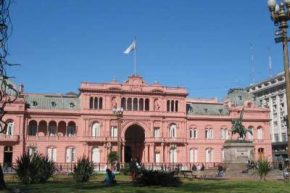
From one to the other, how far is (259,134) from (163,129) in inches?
807

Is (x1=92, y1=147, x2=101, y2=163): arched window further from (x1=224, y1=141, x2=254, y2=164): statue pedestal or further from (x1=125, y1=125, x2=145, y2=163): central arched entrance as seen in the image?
(x1=224, y1=141, x2=254, y2=164): statue pedestal

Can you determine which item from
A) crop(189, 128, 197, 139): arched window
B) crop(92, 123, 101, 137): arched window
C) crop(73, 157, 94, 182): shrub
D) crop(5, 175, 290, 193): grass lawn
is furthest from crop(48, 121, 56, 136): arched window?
crop(5, 175, 290, 193): grass lawn

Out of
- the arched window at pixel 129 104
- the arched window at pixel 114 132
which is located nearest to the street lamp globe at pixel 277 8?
the arched window at pixel 114 132

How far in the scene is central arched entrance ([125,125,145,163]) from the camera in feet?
253

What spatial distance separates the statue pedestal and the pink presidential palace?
25048 millimetres

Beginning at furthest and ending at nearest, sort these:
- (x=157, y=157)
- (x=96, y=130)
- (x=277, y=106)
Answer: (x=277, y=106), (x=157, y=157), (x=96, y=130)

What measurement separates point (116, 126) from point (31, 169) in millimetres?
48584

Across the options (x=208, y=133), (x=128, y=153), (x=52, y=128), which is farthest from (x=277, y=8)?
(x=208, y=133)

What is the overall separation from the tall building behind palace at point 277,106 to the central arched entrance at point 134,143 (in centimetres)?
3342

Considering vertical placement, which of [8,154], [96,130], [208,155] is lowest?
[208,155]

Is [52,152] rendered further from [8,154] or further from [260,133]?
[260,133]

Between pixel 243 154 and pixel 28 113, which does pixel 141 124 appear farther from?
pixel 243 154

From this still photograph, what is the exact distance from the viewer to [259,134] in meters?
84.1

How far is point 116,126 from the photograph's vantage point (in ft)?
248
